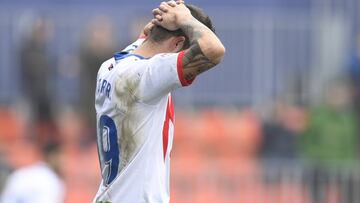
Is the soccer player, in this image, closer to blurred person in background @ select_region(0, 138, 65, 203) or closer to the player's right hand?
the player's right hand

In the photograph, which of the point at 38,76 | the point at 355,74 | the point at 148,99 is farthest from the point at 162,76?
the point at 355,74

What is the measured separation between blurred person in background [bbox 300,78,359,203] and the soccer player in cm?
894

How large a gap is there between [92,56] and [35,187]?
6.41 m

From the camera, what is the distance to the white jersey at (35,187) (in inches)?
493

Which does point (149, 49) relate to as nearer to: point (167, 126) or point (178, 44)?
point (178, 44)

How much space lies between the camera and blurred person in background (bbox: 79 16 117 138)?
18688 millimetres

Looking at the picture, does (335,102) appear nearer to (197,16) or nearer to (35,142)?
(35,142)

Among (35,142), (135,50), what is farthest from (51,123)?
(135,50)

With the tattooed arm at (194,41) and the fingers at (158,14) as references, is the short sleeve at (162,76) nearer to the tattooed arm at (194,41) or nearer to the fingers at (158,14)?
the tattooed arm at (194,41)

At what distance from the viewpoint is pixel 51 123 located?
1905cm

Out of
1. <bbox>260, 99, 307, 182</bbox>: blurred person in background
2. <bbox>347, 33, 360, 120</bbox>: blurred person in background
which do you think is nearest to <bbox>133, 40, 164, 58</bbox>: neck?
<bbox>260, 99, 307, 182</bbox>: blurred person in background

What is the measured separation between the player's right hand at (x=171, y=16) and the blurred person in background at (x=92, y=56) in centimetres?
989

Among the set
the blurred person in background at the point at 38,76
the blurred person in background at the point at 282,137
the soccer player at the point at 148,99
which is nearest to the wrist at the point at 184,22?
the soccer player at the point at 148,99

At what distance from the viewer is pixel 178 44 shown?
28.8 feet
